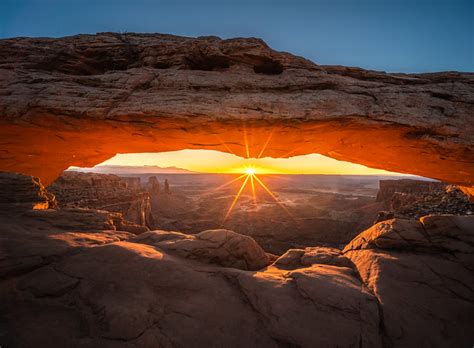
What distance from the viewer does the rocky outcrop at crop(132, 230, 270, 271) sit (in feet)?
18.9

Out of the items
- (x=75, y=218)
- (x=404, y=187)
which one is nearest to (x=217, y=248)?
(x=75, y=218)

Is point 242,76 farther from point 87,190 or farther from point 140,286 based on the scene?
point 87,190

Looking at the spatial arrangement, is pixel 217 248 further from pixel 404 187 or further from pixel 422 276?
pixel 404 187

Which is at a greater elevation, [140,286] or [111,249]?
[111,249]

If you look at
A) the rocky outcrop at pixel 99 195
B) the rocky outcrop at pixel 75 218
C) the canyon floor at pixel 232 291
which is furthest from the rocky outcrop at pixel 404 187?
the rocky outcrop at pixel 75 218

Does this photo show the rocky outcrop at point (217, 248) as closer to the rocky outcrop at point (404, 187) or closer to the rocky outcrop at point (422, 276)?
the rocky outcrop at point (422, 276)

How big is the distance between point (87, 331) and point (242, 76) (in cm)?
707

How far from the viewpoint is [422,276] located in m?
4.86

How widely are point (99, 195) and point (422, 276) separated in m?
23.4

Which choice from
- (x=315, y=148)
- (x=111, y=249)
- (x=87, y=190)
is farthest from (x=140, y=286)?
(x=87, y=190)

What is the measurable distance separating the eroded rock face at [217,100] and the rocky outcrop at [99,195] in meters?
12.0

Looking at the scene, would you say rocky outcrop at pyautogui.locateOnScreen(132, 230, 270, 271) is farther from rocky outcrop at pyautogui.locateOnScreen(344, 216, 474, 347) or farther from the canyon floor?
rocky outcrop at pyautogui.locateOnScreen(344, 216, 474, 347)

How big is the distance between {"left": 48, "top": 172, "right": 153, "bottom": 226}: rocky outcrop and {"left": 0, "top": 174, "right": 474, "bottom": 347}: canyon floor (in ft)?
43.9

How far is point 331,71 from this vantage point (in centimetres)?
702
